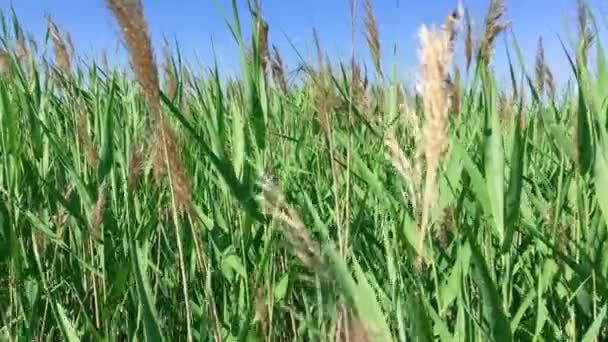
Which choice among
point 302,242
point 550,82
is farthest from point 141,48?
point 550,82

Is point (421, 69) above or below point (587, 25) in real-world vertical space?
below

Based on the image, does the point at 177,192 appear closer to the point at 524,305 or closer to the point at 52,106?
the point at 524,305

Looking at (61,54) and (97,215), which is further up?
(61,54)

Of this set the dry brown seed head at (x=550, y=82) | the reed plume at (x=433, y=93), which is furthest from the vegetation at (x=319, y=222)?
the dry brown seed head at (x=550, y=82)

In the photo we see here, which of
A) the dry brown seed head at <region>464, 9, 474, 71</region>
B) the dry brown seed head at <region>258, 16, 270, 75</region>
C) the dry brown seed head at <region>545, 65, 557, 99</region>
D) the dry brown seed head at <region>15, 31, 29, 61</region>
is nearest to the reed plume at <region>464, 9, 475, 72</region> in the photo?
the dry brown seed head at <region>464, 9, 474, 71</region>

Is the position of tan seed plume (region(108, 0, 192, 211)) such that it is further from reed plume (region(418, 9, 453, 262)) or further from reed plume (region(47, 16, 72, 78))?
reed plume (region(47, 16, 72, 78))

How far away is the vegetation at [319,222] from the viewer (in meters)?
0.68

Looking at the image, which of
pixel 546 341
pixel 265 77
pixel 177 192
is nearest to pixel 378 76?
pixel 265 77

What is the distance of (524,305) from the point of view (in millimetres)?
897

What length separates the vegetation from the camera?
26.6 inches

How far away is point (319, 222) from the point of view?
953 mm

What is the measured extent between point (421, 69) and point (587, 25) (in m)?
0.88

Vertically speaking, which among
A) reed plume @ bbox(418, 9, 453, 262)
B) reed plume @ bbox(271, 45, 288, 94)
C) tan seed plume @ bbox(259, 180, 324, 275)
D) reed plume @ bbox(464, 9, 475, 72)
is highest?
reed plume @ bbox(271, 45, 288, 94)

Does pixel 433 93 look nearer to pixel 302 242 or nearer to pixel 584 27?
pixel 302 242
